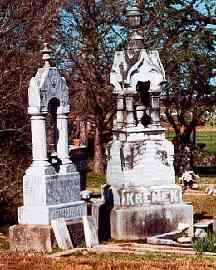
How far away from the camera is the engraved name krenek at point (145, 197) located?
1791cm

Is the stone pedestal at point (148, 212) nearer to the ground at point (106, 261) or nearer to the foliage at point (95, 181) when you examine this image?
the ground at point (106, 261)

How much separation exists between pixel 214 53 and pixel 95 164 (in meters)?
7.12

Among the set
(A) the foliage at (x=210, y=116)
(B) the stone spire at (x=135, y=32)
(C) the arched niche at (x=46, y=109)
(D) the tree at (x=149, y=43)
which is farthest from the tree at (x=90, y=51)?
(C) the arched niche at (x=46, y=109)

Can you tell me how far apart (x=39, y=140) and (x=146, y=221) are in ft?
9.79

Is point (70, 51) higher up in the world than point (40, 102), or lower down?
higher up

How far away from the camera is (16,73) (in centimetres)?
2378

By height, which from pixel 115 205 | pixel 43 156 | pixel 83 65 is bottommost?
pixel 115 205

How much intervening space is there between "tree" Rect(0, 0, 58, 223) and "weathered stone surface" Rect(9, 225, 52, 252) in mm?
5789

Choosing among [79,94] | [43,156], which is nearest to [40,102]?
[43,156]

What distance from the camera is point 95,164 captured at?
37656mm

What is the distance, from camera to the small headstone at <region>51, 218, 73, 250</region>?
15562 millimetres

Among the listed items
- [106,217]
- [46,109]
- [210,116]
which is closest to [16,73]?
[106,217]

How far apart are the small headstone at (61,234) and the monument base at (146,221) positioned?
2051mm

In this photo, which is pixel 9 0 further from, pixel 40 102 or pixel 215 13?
pixel 215 13
